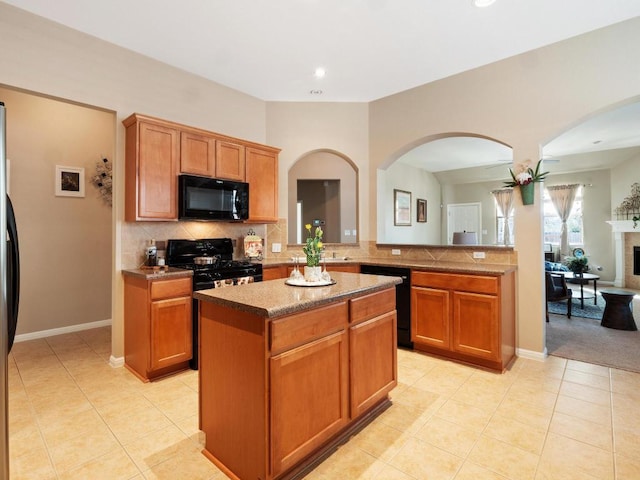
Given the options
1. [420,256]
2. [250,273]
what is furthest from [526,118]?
[250,273]

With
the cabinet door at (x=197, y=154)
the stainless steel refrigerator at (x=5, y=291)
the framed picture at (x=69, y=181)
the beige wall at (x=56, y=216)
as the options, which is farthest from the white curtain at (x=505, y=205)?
the stainless steel refrigerator at (x=5, y=291)

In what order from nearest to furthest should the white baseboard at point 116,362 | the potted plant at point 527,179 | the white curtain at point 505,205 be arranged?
the white baseboard at point 116,362, the potted plant at point 527,179, the white curtain at point 505,205

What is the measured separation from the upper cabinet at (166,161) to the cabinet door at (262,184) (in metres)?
0.03

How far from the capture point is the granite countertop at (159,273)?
2.83 meters

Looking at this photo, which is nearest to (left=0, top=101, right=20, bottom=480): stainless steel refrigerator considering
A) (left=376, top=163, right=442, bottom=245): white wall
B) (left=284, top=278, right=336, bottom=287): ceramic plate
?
(left=284, top=278, right=336, bottom=287): ceramic plate

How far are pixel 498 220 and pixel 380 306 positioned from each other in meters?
8.04

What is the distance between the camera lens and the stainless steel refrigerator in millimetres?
1321

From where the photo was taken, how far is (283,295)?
5.96 feet

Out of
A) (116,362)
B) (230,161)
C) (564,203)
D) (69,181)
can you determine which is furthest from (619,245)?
(69,181)

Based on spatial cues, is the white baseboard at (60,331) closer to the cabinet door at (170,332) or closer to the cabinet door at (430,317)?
the cabinet door at (170,332)

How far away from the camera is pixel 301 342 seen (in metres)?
1.69

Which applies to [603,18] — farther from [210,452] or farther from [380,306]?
[210,452]

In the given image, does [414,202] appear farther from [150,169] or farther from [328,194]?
[150,169]

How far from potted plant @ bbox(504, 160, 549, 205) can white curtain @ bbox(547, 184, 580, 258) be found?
6091mm
